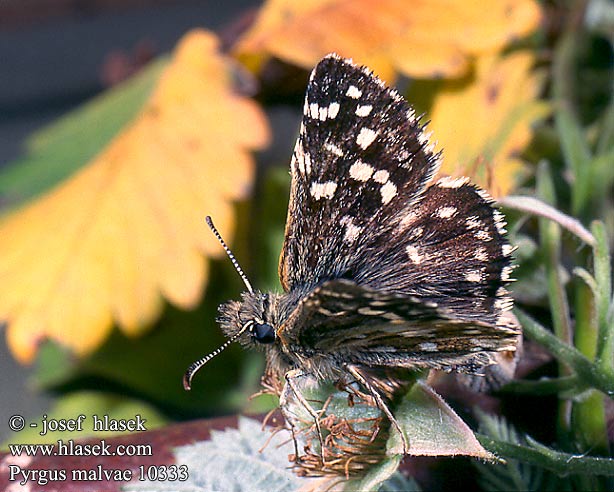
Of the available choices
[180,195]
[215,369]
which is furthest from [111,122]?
[215,369]

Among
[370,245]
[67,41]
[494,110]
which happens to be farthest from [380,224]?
[67,41]

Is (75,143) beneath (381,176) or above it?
above

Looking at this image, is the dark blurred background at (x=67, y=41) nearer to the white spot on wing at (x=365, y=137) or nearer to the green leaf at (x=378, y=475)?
the white spot on wing at (x=365, y=137)

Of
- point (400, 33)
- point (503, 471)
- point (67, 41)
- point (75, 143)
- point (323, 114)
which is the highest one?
point (67, 41)

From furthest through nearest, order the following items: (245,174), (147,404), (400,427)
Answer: (147,404) → (245,174) → (400,427)

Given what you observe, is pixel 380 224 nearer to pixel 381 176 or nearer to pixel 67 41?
pixel 381 176

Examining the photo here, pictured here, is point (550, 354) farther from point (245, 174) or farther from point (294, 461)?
point (245, 174)
